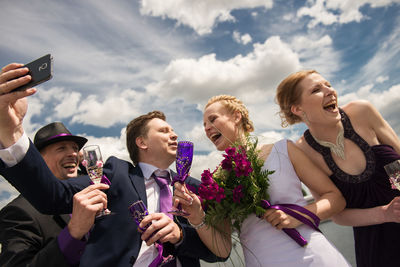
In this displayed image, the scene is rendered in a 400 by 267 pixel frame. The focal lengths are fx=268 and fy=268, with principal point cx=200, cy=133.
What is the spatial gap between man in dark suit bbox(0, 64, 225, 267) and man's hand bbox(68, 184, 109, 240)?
230 millimetres

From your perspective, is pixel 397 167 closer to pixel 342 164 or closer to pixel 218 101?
pixel 342 164

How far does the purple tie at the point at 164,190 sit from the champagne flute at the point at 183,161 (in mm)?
555

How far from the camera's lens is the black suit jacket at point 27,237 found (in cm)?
284

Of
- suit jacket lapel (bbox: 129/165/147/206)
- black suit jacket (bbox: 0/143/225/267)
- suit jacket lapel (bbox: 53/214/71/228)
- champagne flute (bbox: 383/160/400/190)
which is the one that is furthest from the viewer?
suit jacket lapel (bbox: 53/214/71/228)

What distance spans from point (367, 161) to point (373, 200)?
497 mm

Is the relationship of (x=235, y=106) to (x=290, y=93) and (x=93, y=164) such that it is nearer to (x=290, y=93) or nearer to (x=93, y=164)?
(x=290, y=93)

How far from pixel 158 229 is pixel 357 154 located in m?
2.73

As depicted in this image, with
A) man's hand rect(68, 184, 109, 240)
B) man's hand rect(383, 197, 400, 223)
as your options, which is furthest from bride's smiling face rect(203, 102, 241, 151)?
man's hand rect(383, 197, 400, 223)

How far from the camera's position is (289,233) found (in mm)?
2789

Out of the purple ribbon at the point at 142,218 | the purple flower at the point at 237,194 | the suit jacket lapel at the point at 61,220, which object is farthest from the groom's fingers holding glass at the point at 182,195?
the suit jacket lapel at the point at 61,220

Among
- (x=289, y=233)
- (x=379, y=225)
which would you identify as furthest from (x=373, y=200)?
(x=289, y=233)

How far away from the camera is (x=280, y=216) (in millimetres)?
2754

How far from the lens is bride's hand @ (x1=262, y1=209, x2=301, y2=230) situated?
108 inches

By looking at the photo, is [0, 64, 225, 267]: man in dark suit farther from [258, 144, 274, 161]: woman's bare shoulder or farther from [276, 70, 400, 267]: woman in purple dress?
[276, 70, 400, 267]: woman in purple dress
